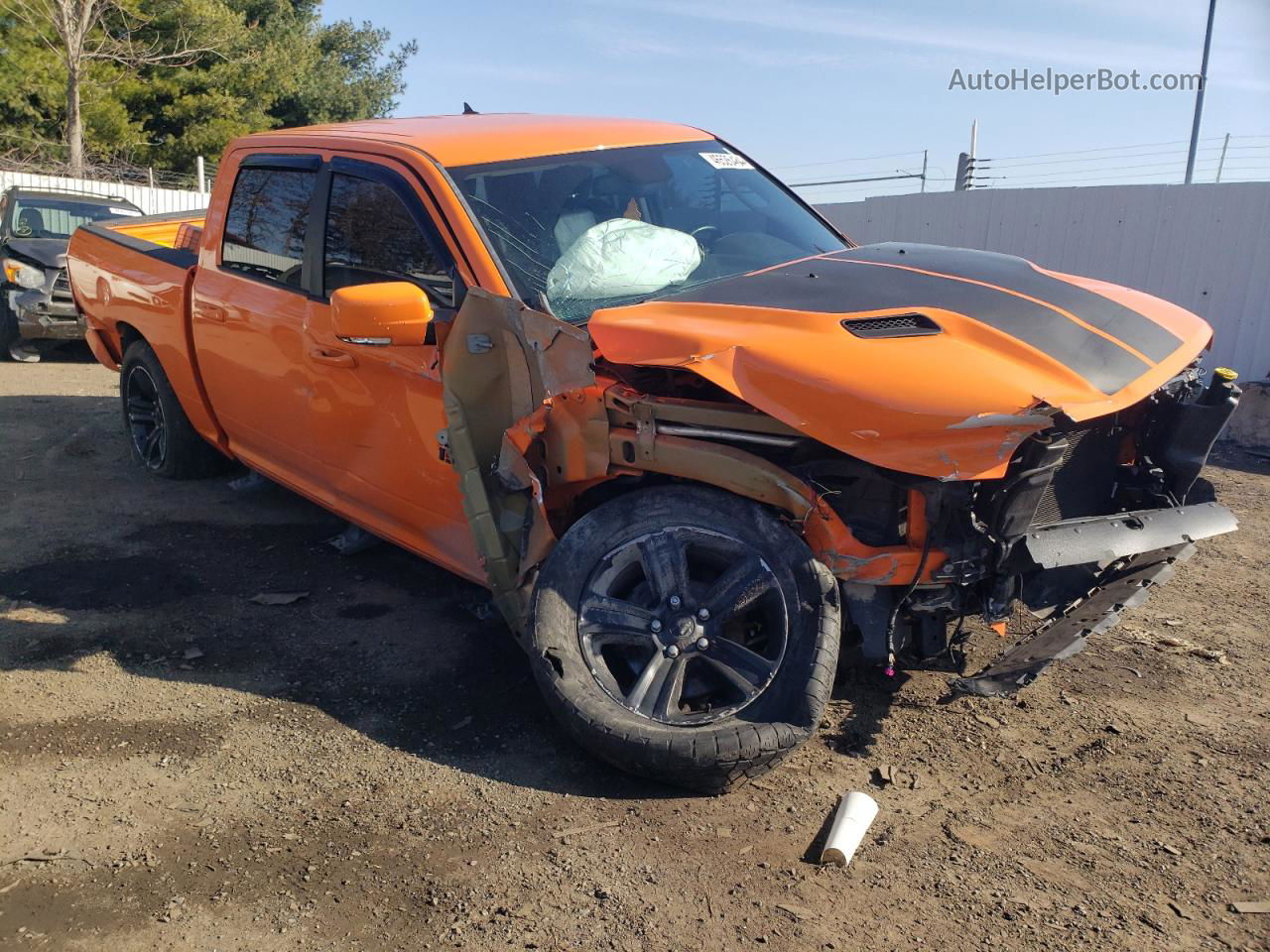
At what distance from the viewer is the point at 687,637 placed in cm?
320

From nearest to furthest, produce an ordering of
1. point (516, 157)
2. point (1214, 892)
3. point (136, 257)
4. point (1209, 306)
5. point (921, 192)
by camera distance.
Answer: point (1214, 892)
point (516, 157)
point (136, 257)
point (1209, 306)
point (921, 192)

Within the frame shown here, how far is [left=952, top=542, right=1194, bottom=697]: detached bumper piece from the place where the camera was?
3.06 metres

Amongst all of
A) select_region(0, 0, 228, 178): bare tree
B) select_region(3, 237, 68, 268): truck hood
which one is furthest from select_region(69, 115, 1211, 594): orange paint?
select_region(0, 0, 228, 178): bare tree

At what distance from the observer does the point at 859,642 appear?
330 cm

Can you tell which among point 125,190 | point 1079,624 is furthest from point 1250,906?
point 125,190

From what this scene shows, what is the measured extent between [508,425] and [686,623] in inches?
38.3

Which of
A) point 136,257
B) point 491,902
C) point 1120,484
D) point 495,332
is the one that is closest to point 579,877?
point 491,902

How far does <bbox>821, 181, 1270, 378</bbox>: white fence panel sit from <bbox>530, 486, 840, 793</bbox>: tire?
8.58 metres

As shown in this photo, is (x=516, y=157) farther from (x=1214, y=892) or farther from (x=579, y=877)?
(x=1214, y=892)

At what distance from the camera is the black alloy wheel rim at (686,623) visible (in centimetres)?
315

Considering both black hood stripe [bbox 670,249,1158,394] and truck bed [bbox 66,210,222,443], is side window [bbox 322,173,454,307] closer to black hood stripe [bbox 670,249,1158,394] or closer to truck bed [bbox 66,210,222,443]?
black hood stripe [bbox 670,249,1158,394]

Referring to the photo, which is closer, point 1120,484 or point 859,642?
point 859,642

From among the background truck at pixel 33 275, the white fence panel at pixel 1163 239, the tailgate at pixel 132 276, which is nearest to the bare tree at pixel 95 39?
the background truck at pixel 33 275

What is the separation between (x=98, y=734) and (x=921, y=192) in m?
11.7
